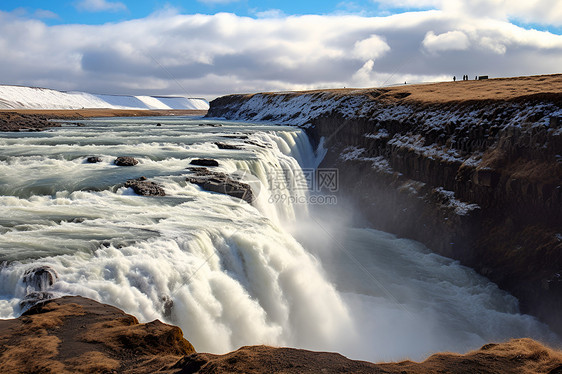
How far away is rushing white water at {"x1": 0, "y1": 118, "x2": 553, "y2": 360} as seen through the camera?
9.19 m

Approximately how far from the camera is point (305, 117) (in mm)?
47562

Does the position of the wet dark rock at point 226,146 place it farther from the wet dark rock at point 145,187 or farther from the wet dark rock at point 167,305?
the wet dark rock at point 167,305

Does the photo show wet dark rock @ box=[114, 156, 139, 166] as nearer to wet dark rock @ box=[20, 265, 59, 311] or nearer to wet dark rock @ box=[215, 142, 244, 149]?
wet dark rock @ box=[215, 142, 244, 149]

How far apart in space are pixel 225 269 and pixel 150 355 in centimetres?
463

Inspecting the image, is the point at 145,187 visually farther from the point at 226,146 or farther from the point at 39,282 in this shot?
the point at 226,146

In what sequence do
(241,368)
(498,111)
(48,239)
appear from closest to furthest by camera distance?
(241,368) < (48,239) < (498,111)

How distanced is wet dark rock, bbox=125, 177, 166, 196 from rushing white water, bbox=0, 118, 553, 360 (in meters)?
0.55

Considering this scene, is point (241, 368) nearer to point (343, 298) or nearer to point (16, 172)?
point (343, 298)

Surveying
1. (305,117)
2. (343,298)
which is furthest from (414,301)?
(305,117)

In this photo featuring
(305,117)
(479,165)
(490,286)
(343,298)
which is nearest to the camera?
(343,298)

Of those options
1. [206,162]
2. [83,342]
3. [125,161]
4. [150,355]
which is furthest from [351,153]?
[83,342]

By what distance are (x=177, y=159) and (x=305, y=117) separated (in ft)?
86.4

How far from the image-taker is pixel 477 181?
1978cm

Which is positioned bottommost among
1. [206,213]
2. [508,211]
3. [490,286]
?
[490,286]
